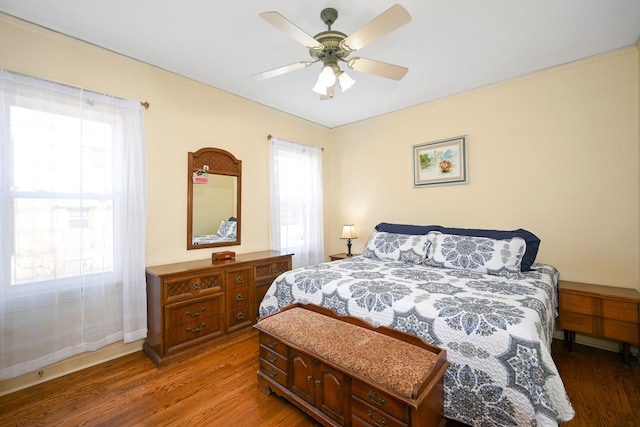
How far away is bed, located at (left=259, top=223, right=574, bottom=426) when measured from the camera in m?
1.32

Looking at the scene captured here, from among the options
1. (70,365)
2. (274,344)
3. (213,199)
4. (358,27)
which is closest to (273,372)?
(274,344)

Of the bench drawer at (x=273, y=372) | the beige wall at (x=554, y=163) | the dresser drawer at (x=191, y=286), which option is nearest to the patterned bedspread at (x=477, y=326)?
the bench drawer at (x=273, y=372)

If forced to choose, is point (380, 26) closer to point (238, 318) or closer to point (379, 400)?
point (379, 400)

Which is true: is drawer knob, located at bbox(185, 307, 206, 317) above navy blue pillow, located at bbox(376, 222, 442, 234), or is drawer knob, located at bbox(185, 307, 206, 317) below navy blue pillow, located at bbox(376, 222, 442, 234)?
below

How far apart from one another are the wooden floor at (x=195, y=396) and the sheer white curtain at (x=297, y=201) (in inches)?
66.1

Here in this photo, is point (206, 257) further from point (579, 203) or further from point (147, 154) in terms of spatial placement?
point (579, 203)

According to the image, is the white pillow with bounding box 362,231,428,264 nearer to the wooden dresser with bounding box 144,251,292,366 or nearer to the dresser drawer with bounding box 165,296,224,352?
the wooden dresser with bounding box 144,251,292,366

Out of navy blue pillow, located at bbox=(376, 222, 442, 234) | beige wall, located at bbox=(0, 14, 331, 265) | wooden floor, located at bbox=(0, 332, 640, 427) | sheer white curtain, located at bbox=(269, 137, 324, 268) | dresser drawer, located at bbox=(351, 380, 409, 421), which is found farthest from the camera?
sheer white curtain, located at bbox=(269, 137, 324, 268)

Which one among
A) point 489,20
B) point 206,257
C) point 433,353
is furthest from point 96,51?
point 433,353

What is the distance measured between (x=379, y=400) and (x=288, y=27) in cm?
204

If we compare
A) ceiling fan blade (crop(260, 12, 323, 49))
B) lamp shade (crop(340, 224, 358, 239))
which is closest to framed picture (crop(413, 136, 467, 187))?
lamp shade (crop(340, 224, 358, 239))

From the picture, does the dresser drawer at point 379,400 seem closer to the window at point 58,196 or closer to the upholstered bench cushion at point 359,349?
the upholstered bench cushion at point 359,349

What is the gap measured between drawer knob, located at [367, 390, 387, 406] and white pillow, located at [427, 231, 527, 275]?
1616 mm

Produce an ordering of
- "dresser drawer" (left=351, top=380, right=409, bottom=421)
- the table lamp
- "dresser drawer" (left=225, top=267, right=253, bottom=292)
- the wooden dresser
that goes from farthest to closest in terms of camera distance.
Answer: the table lamp, "dresser drawer" (left=225, top=267, right=253, bottom=292), the wooden dresser, "dresser drawer" (left=351, top=380, right=409, bottom=421)
